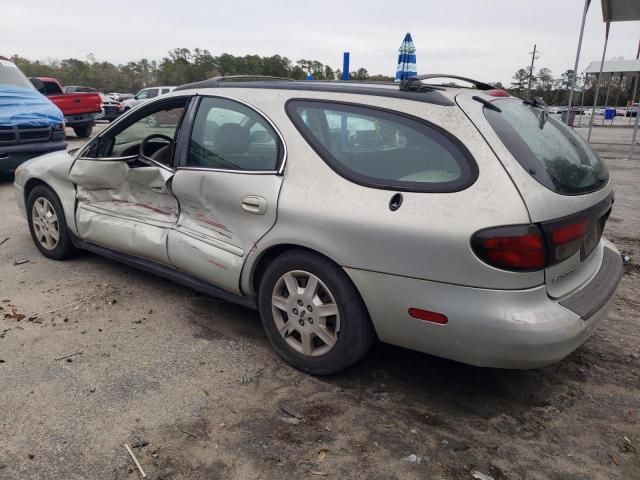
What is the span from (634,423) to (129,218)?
3439 millimetres

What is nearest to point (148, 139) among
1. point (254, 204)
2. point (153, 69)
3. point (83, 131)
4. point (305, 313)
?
point (254, 204)

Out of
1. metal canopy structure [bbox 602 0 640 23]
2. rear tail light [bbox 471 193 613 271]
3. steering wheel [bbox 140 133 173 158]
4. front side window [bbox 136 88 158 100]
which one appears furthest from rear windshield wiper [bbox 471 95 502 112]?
front side window [bbox 136 88 158 100]

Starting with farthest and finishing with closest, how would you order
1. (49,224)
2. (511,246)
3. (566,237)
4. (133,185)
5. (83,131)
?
(83,131)
(49,224)
(133,185)
(566,237)
(511,246)

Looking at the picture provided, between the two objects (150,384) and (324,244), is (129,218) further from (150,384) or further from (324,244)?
(324,244)

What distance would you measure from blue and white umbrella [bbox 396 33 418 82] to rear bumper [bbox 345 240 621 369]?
607 centimetres

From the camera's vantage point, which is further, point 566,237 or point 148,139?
point 148,139

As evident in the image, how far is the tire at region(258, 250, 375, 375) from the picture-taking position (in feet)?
8.60

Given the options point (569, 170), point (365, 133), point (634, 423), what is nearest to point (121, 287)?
point (365, 133)

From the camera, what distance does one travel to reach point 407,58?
7.90m

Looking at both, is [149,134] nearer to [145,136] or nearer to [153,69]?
[145,136]

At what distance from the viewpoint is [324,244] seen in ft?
8.59

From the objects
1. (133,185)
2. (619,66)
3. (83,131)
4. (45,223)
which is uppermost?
(619,66)

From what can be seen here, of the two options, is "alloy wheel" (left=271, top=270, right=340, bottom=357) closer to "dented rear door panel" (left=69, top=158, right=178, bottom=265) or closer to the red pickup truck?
"dented rear door panel" (left=69, top=158, right=178, bottom=265)

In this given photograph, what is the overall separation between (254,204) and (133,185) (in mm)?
1321
